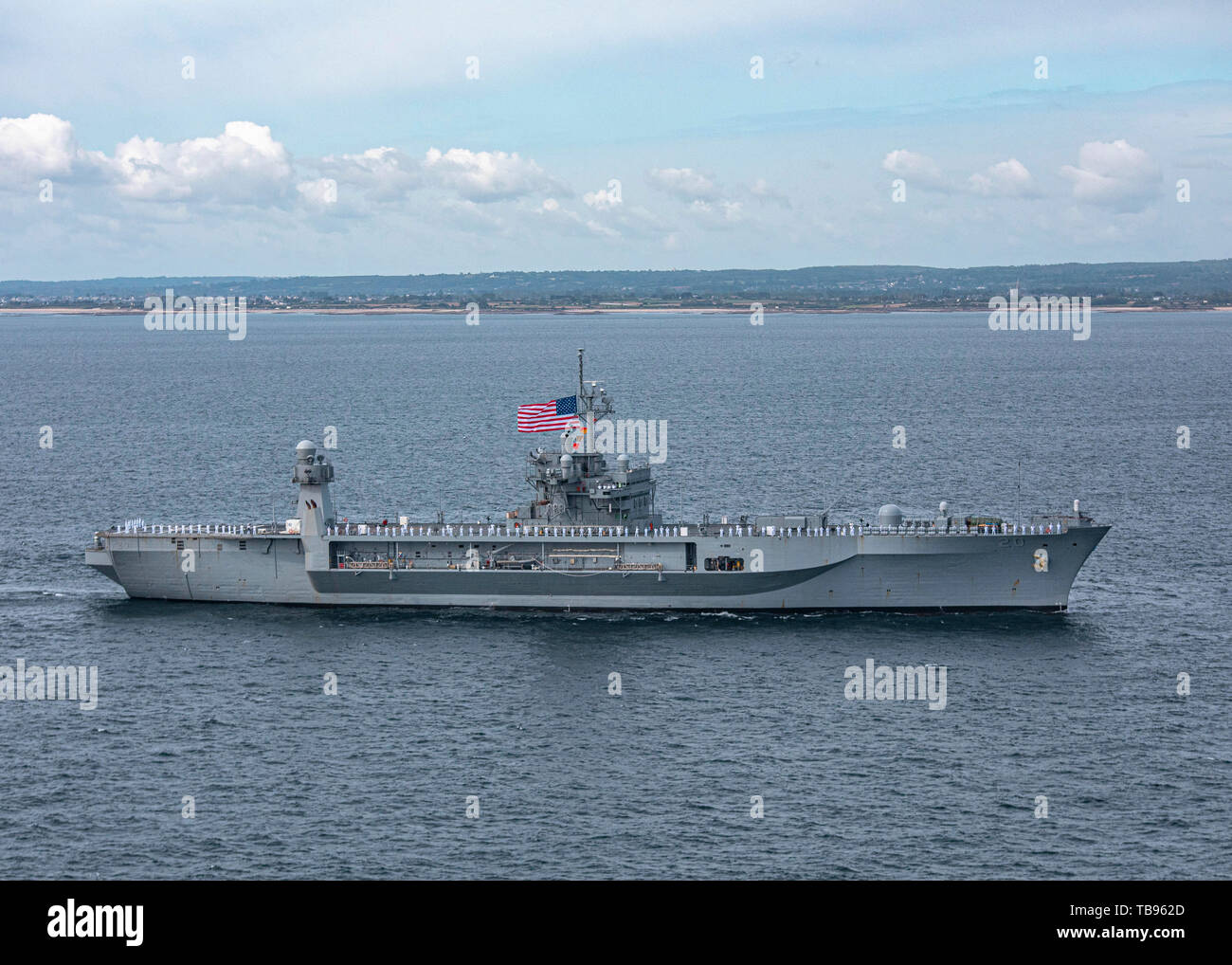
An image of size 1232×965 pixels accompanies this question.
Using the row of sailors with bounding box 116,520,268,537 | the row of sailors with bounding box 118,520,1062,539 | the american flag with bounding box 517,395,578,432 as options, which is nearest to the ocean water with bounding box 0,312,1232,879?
the row of sailors with bounding box 116,520,268,537

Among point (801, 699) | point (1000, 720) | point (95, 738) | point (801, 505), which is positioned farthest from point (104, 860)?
point (801, 505)

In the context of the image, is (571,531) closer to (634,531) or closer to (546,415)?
(634,531)

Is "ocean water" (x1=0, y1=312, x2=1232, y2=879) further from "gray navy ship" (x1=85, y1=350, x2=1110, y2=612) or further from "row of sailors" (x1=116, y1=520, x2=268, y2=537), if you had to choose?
"row of sailors" (x1=116, y1=520, x2=268, y2=537)

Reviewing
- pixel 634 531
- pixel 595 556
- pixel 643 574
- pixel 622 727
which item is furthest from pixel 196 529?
pixel 622 727

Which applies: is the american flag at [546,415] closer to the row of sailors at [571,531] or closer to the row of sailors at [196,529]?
the row of sailors at [571,531]

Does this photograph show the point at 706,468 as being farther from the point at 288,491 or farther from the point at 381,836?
the point at 381,836

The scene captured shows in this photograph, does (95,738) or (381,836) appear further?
(95,738)
